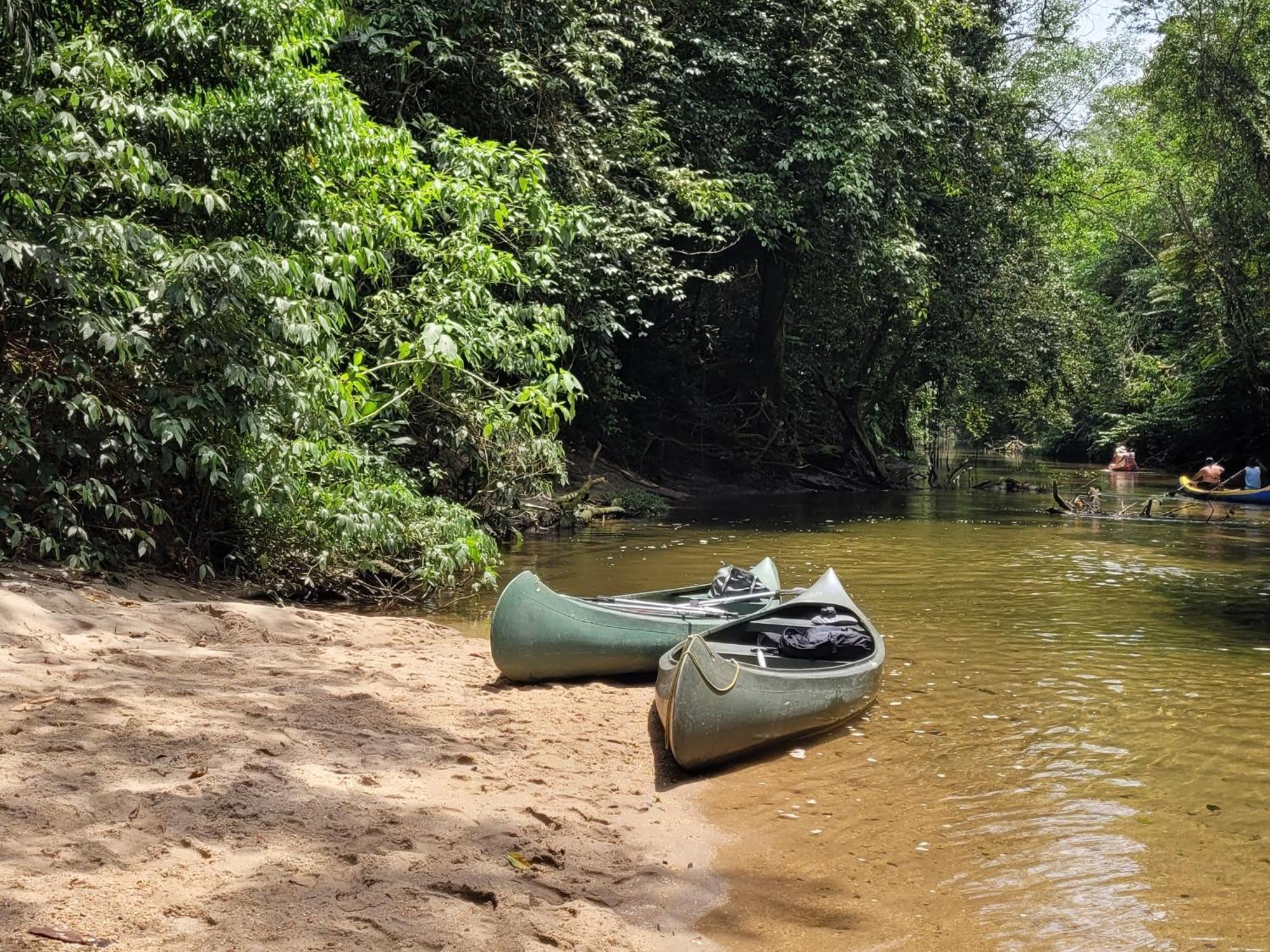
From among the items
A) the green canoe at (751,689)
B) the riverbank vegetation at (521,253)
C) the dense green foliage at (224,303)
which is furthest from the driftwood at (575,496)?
the green canoe at (751,689)

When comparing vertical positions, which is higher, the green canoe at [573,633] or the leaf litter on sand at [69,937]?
the green canoe at [573,633]

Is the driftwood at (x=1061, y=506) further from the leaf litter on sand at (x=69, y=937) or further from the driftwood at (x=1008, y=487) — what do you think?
the leaf litter on sand at (x=69, y=937)

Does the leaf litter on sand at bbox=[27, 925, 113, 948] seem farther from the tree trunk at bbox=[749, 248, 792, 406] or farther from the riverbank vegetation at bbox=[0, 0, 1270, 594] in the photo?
the tree trunk at bbox=[749, 248, 792, 406]

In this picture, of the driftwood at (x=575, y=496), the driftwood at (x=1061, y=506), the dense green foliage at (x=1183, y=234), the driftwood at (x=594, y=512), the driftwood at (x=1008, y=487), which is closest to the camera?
the driftwood at (x=575, y=496)

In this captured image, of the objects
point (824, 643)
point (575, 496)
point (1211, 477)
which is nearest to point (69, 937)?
point (824, 643)

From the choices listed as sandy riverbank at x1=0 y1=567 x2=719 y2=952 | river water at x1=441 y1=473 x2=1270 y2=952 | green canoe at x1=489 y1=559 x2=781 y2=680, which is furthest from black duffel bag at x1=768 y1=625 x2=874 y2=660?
sandy riverbank at x1=0 y1=567 x2=719 y2=952

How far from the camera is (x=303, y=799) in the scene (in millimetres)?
4727

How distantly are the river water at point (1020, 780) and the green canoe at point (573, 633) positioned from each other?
5.01ft

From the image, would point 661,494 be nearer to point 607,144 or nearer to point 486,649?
point 607,144

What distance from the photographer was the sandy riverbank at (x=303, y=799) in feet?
12.2

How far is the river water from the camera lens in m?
4.48

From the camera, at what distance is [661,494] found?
74.7 feet

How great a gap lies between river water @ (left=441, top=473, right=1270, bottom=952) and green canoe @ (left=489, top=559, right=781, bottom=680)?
153cm

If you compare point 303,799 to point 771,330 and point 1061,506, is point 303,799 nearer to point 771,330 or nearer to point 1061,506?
point 1061,506
